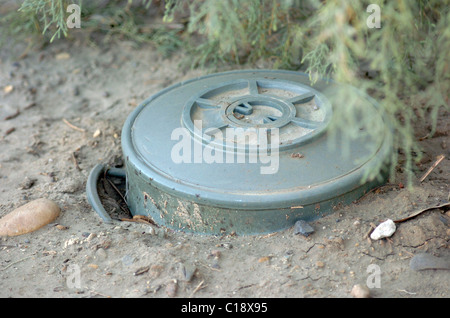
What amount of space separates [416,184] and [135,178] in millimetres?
1513

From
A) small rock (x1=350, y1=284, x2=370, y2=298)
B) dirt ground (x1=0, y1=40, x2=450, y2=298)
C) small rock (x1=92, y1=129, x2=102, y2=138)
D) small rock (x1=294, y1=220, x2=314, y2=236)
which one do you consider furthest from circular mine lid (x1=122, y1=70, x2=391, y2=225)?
small rock (x1=92, y1=129, x2=102, y2=138)

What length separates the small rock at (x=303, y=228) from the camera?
8.06 ft

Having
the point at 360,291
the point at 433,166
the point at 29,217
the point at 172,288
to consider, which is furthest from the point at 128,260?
the point at 433,166

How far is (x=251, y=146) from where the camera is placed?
2.62 meters

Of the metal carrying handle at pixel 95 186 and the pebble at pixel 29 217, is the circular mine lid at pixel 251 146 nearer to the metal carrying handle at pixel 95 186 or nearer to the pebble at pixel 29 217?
the metal carrying handle at pixel 95 186

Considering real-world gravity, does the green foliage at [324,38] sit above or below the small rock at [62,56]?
above

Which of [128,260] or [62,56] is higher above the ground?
[62,56]

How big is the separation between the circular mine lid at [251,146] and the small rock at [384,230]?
→ 0.22 metres

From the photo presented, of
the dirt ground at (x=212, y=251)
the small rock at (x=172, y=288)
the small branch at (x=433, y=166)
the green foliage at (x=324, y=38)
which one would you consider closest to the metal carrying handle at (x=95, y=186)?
the dirt ground at (x=212, y=251)

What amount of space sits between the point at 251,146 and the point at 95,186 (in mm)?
1007

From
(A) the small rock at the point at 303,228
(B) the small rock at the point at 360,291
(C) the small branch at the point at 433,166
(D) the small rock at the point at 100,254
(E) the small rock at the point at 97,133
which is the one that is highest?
(C) the small branch at the point at 433,166

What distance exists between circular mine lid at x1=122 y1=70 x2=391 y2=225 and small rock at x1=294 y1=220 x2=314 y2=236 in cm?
12

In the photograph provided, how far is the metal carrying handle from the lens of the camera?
2.83 metres

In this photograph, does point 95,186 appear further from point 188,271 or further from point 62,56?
point 62,56
